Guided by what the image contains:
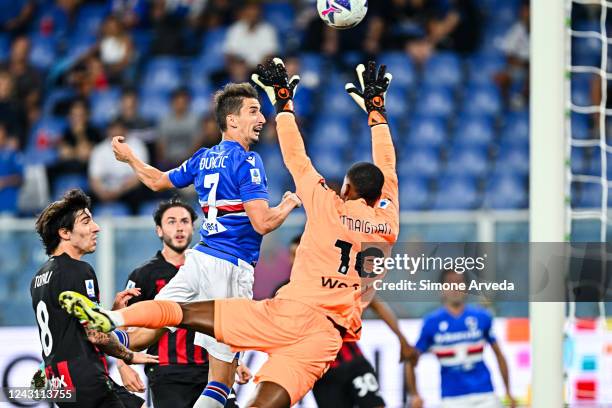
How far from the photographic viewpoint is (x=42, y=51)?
15.0 m

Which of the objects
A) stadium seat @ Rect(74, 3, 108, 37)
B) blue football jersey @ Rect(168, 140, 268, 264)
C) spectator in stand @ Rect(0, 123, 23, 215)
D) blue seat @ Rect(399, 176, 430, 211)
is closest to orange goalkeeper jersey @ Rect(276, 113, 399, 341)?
blue football jersey @ Rect(168, 140, 268, 264)

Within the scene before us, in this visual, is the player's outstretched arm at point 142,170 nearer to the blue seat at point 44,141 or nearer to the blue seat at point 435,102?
the blue seat at point 44,141

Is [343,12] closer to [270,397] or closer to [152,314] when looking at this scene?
[152,314]

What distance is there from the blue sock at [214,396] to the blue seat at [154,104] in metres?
7.55

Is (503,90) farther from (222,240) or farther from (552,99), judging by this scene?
(222,240)

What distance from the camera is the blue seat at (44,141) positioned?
1377cm

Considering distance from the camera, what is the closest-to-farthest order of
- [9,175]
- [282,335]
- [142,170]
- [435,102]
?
[282,335] < [142,170] < [9,175] < [435,102]

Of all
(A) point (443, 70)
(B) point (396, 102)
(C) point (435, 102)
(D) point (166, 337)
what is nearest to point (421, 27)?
(A) point (443, 70)

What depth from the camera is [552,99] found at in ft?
23.9

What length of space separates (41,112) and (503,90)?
5856mm

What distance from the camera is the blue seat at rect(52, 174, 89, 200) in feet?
43.0

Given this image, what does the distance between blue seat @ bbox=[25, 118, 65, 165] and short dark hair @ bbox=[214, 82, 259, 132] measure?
277 inches

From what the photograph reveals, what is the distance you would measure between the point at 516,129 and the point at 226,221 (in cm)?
799

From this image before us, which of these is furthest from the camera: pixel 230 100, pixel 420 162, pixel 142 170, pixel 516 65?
pixel 516 65
